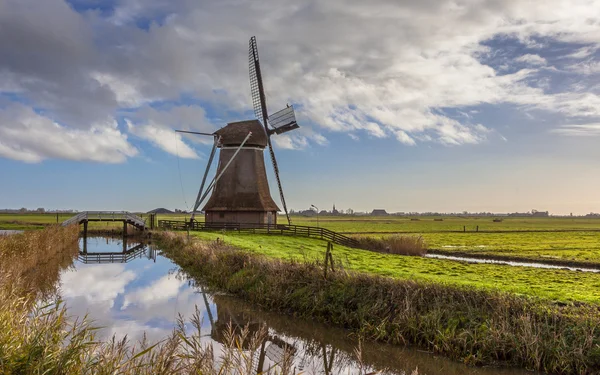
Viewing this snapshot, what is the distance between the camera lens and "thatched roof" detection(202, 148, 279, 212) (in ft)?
125

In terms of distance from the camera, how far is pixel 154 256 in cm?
2956

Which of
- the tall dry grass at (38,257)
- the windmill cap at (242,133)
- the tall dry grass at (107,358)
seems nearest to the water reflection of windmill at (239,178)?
the windmill cap at (242,133)

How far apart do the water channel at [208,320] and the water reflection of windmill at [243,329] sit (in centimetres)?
2

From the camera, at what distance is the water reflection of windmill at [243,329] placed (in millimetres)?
10025

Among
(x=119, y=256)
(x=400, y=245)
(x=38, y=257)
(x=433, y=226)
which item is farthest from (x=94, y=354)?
(x=433, y=226)

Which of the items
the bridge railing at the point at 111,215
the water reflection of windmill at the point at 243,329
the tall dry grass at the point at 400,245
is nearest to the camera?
the water reflection of windmill at the point at 243,329

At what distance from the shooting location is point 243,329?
39.6 ft

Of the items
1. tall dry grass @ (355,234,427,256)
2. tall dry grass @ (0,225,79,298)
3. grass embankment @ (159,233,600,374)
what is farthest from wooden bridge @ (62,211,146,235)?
grass embankment @ (159,233,600,374)

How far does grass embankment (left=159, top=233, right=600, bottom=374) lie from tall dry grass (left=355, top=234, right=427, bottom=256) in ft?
59.1

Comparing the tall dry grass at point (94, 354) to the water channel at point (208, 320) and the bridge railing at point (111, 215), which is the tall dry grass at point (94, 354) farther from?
the bridge railing at point (111, 215)

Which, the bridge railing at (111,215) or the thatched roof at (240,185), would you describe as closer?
the thatched roof at (240,185)

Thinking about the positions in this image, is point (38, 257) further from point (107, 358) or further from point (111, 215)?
point (111, 215)

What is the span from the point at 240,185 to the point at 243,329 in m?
26.5

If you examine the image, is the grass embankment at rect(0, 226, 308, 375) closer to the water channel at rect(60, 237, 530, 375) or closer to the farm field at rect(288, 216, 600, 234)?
the water channel at rect(60, 237, 530, 375)
